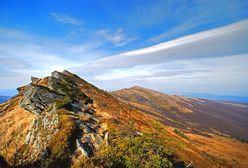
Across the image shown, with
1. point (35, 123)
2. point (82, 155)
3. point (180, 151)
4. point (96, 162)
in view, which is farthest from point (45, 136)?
point (180, 151)

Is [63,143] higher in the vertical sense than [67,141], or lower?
lower

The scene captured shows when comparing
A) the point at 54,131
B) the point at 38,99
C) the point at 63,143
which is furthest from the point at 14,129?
the point at 63,143

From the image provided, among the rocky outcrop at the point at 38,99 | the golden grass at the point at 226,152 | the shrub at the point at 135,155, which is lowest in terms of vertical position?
the golden grass at the point at 226,152

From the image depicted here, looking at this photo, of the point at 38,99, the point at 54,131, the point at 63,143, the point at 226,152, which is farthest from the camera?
the point at 226,152

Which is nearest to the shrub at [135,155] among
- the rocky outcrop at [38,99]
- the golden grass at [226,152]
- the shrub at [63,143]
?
the shrub at [63,143]

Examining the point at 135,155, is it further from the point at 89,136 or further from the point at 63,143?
the point at 63,143

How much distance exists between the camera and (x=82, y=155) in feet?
90.9

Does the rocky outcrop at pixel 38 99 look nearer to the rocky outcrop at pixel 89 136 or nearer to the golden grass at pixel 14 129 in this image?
the golden grass at pixel 14 129

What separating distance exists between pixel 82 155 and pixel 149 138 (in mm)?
10378

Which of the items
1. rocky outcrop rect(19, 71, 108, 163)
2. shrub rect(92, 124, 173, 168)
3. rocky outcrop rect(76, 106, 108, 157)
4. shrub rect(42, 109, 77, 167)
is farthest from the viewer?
rocky outcrop rect(19, 71, 108, 163)

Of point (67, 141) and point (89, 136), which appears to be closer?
point (67, 141)

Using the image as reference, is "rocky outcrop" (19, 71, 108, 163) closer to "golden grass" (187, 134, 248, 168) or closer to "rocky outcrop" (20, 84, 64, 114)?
"rocky outcrop" (20, 84, 64, 114)

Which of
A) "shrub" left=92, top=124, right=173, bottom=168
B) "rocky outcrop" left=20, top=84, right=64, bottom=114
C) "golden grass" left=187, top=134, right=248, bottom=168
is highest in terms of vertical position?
"rocky outcrop" left=20, top=84, right=64, bottom=114

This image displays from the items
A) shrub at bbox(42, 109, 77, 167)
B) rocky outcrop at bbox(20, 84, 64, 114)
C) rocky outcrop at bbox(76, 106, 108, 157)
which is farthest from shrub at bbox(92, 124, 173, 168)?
rocky outcrop at bbox(20, 84, 64, 114)
